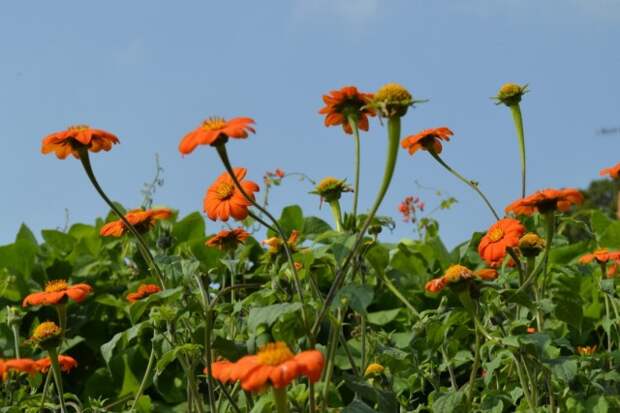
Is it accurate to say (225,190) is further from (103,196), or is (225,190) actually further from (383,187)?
(383,187)

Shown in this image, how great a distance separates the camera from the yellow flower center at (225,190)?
7.44 feet

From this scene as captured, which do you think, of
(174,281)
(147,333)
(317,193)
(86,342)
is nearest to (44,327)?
(174,281)

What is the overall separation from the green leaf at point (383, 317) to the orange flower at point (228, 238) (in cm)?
133

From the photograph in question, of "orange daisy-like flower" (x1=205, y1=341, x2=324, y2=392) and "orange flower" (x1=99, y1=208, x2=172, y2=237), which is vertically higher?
"orange flower" (x1=99, y1=208, x2=172, y2=237)

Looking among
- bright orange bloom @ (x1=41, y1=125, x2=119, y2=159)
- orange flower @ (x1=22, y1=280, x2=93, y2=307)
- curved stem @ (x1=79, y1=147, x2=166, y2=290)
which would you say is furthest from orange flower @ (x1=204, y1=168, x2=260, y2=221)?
orange flower @ (x1=22, y1=280, x2=93, y2=307)

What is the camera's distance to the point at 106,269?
4.68 metres

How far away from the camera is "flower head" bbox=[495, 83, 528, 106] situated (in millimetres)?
2887

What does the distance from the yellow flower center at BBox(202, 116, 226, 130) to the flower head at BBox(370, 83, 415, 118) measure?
277 millimetres

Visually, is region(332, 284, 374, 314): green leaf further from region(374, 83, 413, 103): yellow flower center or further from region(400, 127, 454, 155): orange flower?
region(400, 127, 454, 155): orange flower

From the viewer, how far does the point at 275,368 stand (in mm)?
1628

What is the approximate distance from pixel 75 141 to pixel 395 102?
0.82 m

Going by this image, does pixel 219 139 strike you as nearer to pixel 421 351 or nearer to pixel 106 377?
pixel 421 351

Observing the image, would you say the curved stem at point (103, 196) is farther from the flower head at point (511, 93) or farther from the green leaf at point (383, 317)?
the green leaf at point (383, 317)

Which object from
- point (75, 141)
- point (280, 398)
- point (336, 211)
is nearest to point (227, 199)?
point (336, 211)
